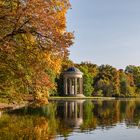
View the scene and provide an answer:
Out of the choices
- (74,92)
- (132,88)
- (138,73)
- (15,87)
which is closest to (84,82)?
(74,92)

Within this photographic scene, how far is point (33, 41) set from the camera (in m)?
22.1

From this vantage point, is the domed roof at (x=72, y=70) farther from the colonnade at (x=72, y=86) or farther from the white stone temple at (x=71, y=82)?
the colonnade at (x=72, y=86)

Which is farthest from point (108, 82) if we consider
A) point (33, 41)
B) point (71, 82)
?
point (33, 41)

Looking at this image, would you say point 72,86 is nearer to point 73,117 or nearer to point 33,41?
point 73,117

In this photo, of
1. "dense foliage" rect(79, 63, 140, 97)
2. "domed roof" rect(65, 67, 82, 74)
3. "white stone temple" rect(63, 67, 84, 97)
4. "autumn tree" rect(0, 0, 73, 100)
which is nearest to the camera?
"autumn tree" rect(0, 0, 73, 100)

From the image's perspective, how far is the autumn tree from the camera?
2083cm

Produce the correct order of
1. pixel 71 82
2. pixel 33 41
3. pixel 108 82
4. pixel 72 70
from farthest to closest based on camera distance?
pixel 108 82 → pixel 71 82 → pixel 72 70 → pixel 33 41

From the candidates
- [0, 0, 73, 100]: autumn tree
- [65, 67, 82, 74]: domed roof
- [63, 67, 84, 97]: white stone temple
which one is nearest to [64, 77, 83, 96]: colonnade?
[63, 67, 84, 97]: white stone temple

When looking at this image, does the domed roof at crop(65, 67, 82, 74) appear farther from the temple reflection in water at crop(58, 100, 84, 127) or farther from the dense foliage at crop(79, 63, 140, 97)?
the temple reflection in water at crop(58, 100, 84, 127)

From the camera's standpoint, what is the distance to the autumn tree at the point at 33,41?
68.3 ft

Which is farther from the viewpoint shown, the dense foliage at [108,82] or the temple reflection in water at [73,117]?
the dense foliage at [108,82]

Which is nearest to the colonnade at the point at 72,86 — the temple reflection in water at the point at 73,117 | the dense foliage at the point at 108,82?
the dense foliage at the point at 108,82

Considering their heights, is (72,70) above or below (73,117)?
above

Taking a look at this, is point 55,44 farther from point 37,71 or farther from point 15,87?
point 15,87
